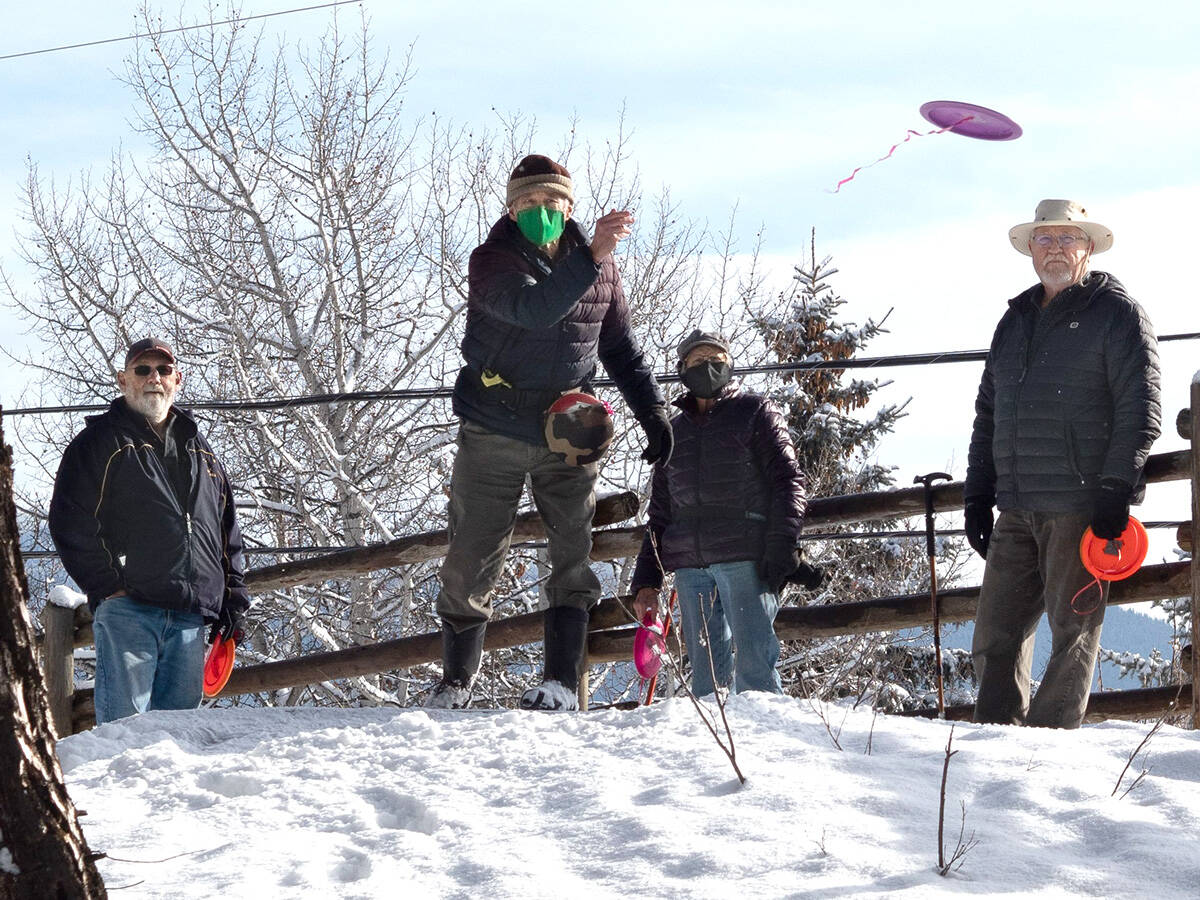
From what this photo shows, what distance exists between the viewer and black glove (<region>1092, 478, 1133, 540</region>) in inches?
165

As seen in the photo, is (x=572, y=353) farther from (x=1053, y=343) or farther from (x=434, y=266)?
(x=434, y=266)

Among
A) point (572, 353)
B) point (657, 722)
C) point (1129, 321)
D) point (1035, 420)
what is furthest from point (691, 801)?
point (1129, 321)

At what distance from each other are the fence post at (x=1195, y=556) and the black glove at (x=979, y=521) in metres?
0.67

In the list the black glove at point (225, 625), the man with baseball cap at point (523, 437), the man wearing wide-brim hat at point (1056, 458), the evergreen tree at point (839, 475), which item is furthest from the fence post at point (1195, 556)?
the evergreen tree at point (839, 475)

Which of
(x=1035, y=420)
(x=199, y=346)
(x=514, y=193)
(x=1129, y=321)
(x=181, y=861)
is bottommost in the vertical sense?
(x=181, y=861)

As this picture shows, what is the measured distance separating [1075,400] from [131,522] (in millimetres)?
3266

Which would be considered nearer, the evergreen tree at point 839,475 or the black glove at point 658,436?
the black glove at point 658,436

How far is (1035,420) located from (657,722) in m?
1.68

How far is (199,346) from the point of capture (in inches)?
742

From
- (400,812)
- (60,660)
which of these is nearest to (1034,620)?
(400,812)

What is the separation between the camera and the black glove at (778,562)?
15.6 feet

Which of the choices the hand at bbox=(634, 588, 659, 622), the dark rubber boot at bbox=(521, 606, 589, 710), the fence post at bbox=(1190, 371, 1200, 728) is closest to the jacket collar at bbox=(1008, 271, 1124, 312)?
the fence post at bbox=(1190, 371, 1200, 728)

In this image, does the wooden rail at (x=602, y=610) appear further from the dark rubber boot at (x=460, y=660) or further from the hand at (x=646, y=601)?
the dark rubber boot at (x=460, y=660)

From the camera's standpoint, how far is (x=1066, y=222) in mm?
4531
